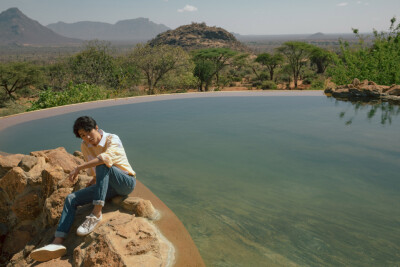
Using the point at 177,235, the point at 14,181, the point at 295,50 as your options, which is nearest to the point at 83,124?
the point at 177,235

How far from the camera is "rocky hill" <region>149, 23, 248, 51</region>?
228ft

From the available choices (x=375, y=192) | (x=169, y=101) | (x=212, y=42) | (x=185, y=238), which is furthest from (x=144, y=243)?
(x=212, y=42)

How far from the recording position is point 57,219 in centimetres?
289

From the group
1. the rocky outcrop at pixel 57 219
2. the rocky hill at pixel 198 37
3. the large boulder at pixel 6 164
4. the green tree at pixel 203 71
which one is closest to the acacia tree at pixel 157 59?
the green tree at pixel 203 71

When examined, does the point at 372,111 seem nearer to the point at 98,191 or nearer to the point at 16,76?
the point at 98,191

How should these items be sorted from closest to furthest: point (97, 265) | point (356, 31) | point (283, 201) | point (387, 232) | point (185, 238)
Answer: point (97, 265)
point (185, 238)
point (387, 232)
point (283, 201)
point (356, 31)

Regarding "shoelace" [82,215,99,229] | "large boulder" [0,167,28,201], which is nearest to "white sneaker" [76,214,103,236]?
"shoelace" [82,215,99,229]

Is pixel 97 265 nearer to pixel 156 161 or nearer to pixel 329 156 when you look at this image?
pixel 156 161

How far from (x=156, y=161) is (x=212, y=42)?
6957 centimetres

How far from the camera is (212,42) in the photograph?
7056 cm

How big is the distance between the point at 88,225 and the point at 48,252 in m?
0.34

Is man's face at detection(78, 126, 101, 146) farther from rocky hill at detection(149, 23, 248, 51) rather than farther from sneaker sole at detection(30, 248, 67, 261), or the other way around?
rocky hill at detection(149, 23, 248, 51)

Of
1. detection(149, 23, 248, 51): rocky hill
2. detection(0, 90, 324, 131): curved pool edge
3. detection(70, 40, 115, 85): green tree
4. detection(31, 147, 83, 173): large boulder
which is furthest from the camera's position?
detection(149, 23, 248, 51): rocky hill

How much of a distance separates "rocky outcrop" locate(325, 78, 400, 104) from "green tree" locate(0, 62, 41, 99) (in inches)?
973
